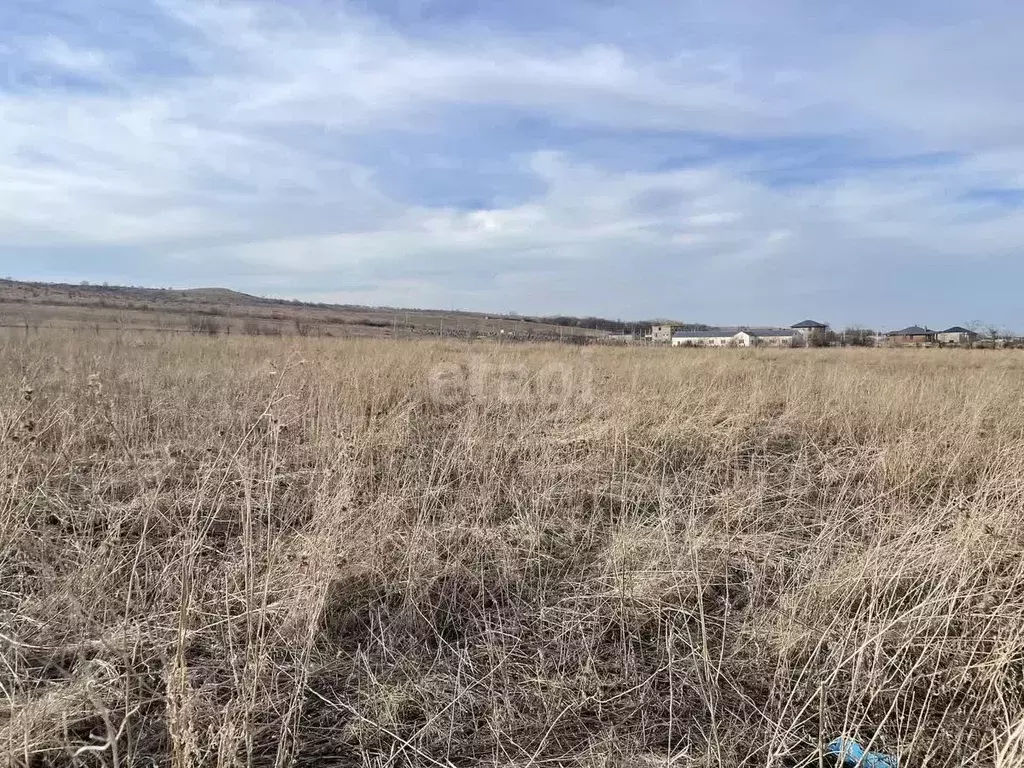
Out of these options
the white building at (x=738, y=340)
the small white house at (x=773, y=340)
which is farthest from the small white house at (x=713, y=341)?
the small white house at (x=773, y=340)

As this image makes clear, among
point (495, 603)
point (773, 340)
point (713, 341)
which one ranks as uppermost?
point (773, 340)

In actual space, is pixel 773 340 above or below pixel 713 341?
above

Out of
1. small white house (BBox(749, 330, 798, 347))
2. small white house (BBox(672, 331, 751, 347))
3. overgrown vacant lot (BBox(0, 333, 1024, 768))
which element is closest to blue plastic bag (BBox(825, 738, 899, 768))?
overgrown vacant lot (BBox(0, 333, 1024, 768))

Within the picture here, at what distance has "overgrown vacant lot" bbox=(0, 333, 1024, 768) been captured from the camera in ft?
6.15

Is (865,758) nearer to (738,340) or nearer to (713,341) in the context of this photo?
(738,340)

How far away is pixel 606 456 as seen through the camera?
16.7 ft

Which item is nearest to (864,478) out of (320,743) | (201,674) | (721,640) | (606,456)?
(606,456)

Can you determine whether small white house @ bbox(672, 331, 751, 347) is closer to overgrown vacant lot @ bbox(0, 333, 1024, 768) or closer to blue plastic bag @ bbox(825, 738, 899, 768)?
overgrown vacant lot @ bbox(0, 333, 1024, 768)

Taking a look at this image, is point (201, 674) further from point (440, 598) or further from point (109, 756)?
point (440, 598)

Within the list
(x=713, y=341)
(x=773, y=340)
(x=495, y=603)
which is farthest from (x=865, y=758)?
(x=773, y=340)

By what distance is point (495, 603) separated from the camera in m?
2.76

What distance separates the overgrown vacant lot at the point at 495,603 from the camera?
6.15 ft

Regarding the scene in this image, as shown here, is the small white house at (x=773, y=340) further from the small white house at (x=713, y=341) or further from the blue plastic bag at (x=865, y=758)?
the blue plastic bag at (x=865, y=758)

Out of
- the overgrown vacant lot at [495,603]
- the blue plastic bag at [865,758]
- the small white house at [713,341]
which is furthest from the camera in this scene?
the small white house at [713,341]
